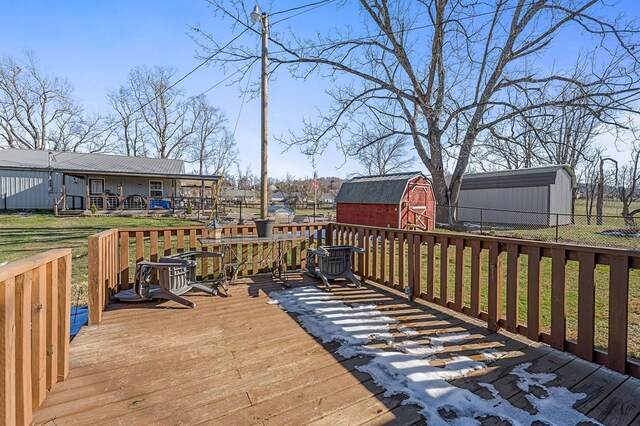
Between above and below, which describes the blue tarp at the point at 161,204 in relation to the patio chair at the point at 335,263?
above

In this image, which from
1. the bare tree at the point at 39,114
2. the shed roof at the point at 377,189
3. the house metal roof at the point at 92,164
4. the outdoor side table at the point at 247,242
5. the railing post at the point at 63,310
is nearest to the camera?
the railing post at the point at 63,310

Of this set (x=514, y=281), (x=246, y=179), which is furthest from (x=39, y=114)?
(x=514, y=281)

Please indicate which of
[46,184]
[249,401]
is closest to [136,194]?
[46,184]

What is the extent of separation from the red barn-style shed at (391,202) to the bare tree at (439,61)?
3.39 feet

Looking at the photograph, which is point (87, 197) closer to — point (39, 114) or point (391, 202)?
point (391, 202)

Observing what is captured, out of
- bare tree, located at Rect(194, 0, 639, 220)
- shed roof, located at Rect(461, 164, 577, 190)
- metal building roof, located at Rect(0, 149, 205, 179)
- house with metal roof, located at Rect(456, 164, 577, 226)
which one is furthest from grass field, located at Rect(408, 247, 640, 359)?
metal building roof, located at Rect(0, 149, 205, 179)

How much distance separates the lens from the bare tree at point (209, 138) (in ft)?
113

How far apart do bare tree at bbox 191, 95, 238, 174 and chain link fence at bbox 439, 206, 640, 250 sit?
25.7m

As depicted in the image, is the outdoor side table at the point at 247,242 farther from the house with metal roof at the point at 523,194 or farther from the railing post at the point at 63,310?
the house with metal roof at the point at 523,194

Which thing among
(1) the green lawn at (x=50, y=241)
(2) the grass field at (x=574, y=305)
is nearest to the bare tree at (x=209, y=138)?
(1) the green lawn at (x=50, y=241)

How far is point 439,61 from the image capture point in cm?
1144

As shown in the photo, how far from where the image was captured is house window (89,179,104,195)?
18266 mm

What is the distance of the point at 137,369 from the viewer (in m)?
2.17

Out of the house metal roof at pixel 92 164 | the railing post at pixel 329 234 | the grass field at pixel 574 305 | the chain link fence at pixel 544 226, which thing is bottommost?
the grass field at pixel 574 305
